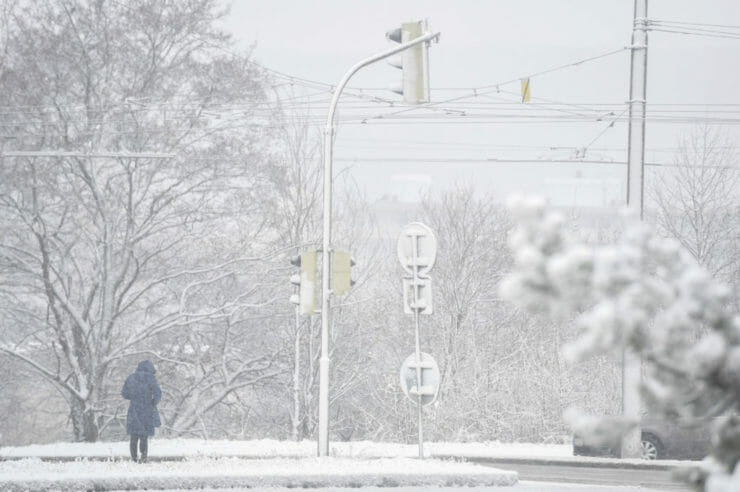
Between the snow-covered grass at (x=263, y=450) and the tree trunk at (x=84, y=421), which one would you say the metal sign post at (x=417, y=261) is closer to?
the snow-covered grass at (x=263, y=450)

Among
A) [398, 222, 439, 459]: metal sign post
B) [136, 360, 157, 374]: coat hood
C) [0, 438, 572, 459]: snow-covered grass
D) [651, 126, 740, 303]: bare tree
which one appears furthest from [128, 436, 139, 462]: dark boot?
[651, 126, 740, 303]: bare tree

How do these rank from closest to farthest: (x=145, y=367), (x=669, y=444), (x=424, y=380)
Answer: (x=424, y=380), (x=145, y=367), (x=669, y=444)

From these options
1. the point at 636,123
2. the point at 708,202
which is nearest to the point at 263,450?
the point at 636,123

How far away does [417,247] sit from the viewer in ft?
59.0

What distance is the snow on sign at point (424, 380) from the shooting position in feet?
56.3

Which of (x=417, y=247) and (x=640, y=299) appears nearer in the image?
(x=640, y=299)

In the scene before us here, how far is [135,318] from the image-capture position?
33562 mm

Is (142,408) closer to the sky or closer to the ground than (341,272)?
closer to the ground

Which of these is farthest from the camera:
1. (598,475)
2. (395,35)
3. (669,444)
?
(669,444)

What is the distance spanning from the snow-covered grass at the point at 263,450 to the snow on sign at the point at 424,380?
3.37m

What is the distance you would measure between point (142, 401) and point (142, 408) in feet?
0.33

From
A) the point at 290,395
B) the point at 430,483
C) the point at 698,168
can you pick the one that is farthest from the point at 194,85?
the point at 698,168

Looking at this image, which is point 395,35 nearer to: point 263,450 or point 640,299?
point 263,450

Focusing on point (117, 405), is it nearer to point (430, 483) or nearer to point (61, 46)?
point (61, 46)
